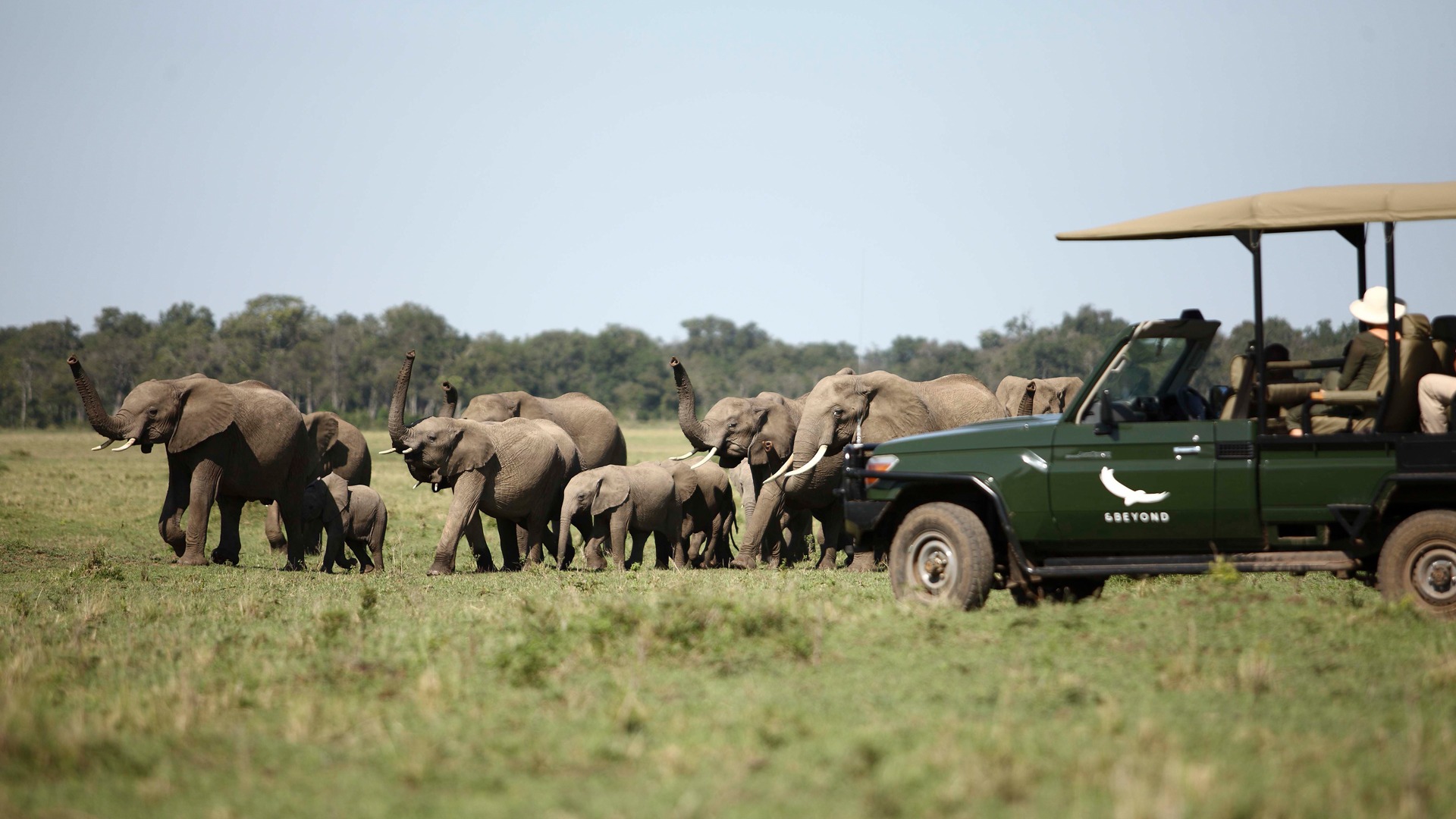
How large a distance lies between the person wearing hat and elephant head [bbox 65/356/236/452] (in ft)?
43.8

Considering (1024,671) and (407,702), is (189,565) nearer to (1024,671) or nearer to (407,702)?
(407,702)

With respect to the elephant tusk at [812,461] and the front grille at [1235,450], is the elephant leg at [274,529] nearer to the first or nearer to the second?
the elephant tusk at [812,461]

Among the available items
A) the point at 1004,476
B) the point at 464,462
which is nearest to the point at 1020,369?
the point at 464,462

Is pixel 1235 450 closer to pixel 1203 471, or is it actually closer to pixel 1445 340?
pixel 1203 471

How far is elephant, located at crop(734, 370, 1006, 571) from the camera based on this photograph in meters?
17.7

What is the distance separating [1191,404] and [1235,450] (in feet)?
3.04

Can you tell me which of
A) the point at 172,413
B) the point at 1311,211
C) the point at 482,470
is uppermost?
the point at 1311,211

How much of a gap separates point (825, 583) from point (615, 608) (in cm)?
452

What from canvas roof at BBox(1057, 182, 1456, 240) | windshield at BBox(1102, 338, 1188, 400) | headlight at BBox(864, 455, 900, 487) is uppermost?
canvas roof at BBox(1057, 182, 1456, 240)

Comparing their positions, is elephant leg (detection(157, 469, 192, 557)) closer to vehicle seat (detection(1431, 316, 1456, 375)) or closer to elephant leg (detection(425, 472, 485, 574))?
elephant leg (detection(425, 472, 485, 574))

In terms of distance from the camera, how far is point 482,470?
1742cm

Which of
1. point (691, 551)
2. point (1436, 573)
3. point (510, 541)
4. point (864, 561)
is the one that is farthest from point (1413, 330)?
point (691, 551)

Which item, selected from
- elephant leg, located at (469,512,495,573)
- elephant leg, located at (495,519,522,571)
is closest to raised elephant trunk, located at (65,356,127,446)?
elephant leg, located at (469,512,495,573)

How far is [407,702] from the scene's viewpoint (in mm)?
7242
